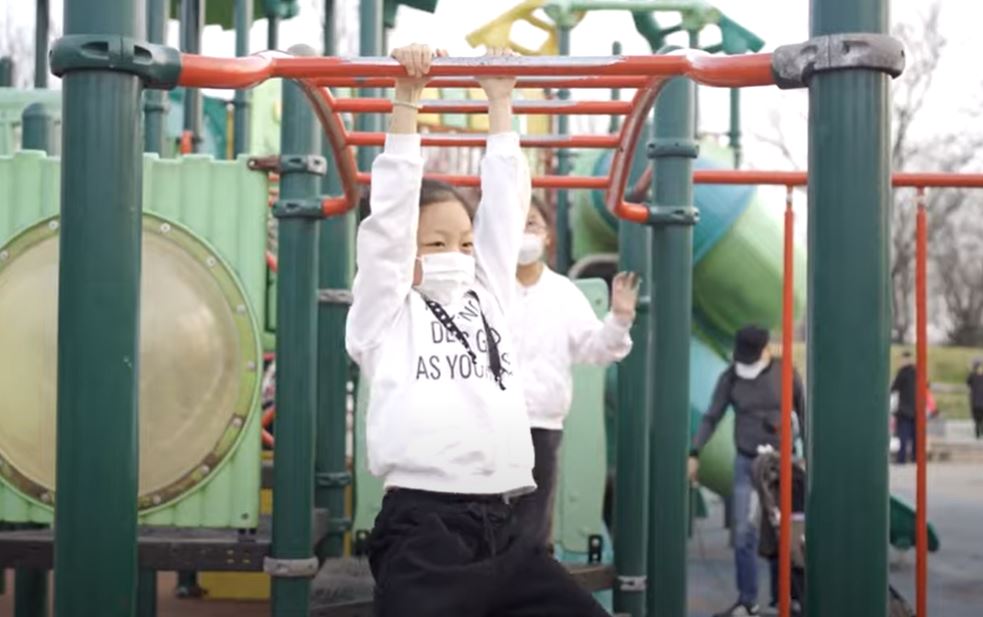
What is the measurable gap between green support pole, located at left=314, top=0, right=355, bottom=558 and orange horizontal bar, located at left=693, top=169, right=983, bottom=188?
4.34ft

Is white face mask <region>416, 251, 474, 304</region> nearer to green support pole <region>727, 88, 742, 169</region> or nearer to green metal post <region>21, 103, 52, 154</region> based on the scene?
green metal post <region>21, 103, 52, 154</region>

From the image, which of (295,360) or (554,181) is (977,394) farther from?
(295,360)

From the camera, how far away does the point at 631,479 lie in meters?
4.09

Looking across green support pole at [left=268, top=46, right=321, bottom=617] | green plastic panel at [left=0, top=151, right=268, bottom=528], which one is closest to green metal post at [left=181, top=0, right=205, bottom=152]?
green plastic panel at [left=0, top=151, right=268, bottom=528]

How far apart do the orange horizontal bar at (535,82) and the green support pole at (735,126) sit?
595 centimetres

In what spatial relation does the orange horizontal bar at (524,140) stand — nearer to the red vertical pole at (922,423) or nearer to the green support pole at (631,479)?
the green support pole at (631,479)

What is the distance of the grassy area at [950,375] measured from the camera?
29380 mm

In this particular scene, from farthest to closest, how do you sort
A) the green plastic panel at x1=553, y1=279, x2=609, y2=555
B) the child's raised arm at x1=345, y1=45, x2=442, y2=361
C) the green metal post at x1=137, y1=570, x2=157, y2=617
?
1. the green plastic panel at x1=553, y1=279, x2=609, y2=555
2. the green metal post at x1=137, y1=570, x2=157, y2=617
3. the child's raised arm at x1=345, y1=45, x2=442, y2=361

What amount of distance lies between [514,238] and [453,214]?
13 centimetres

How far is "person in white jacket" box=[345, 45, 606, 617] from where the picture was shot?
7.23 ft

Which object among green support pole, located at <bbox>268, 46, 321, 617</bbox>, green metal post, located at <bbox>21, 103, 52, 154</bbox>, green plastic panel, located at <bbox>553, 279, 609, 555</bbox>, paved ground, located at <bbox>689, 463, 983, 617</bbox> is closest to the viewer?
green support pole, located at <bbox>268, 46, 321, 617</bbox>

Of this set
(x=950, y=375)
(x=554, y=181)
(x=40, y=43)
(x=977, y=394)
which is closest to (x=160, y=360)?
(x=554, y=181)

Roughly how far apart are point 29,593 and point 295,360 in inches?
52.4

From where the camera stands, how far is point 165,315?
362 cm
